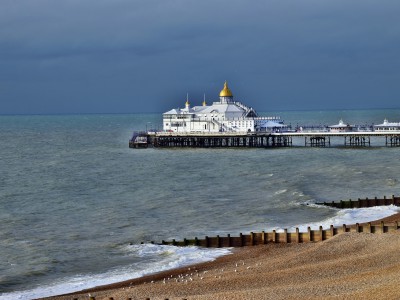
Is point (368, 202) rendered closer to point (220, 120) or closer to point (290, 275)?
point (290, 275)

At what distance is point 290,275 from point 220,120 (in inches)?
3276

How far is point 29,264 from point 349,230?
14.3 m

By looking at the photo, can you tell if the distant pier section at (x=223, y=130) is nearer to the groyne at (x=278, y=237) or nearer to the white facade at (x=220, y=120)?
the white facade at (x=220, y=120)

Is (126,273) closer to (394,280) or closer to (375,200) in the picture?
(394,280)

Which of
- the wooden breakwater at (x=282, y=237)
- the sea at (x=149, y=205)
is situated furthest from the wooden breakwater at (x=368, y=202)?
the wooden breakwater at (x=282, y=237)

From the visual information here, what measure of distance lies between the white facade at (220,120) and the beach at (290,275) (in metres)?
74.3

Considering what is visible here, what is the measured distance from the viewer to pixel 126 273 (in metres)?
30.8

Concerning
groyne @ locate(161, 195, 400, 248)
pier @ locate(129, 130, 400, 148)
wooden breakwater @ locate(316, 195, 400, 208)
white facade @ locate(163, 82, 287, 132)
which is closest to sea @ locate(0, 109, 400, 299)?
groyne @ locate(161, 195, 400, 248)

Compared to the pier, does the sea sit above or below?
below

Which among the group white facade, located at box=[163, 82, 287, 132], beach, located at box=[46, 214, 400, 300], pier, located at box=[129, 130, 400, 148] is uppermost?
white facade, located at box=[163, 82, 287, 132]

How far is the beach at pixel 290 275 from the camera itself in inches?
922

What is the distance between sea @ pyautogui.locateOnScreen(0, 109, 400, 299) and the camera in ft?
107

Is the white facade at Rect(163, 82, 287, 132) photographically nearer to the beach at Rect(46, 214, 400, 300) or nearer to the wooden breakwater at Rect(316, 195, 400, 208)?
the wooden breakwater at Rect(316, 195, 400, 208)

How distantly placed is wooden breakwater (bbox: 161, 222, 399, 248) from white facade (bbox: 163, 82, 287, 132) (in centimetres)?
7153
